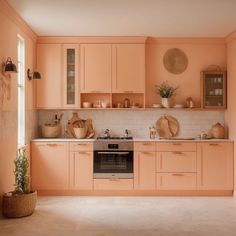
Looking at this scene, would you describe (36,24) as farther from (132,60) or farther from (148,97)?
(148,97)

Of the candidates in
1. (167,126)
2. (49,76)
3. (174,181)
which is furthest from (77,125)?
(174,181)

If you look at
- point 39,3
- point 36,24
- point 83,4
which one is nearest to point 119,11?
point 83,4

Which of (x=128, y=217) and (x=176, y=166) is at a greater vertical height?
(x=176, y=166)

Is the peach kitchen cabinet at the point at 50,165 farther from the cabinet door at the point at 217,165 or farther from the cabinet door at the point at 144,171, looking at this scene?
the cabinet door at the point at 217,165

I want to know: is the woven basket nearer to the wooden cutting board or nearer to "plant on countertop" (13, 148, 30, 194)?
"plant on countertop" (13, 148, 30, 194)

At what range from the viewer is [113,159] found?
230 inches

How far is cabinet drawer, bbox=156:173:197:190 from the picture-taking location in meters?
5.86

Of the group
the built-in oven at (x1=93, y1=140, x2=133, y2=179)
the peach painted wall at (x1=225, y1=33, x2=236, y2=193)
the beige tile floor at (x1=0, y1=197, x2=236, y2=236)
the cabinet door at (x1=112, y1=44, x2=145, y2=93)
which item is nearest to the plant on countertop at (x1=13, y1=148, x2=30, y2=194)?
the beige tile floor at (x1=0, y1=197, x2=236, y2=236)

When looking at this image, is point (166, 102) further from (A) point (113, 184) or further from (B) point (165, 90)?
(A) point (113, 184)

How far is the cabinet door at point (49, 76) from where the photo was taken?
6.19 meters

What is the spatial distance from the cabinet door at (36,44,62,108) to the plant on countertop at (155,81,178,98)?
5.56 feet

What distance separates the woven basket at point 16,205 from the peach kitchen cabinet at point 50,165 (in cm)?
129

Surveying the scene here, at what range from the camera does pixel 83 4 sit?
441 cm

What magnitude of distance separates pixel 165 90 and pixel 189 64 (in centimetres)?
64
